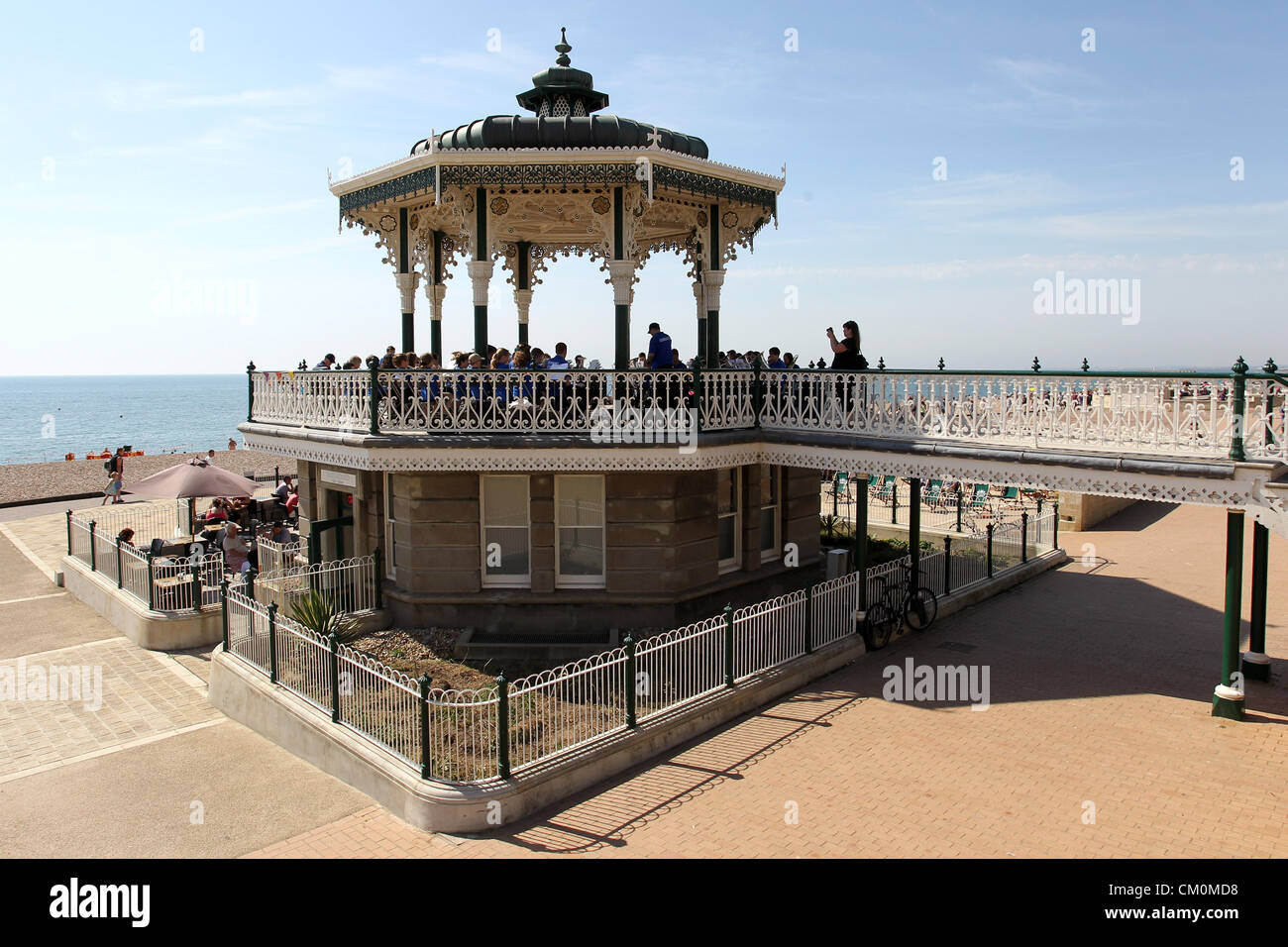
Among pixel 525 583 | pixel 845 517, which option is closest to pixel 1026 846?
pixel 525 583

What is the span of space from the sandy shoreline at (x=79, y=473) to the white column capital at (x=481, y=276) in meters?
20.1

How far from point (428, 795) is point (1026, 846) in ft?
19.5

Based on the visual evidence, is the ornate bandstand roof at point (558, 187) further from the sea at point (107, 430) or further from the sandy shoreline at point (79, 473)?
the sea at point (107, 430)

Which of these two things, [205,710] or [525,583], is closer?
[205,710]

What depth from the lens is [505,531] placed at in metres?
14.8

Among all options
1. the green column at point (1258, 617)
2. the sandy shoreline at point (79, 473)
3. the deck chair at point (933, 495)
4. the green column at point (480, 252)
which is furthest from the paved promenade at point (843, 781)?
the sandy shoreline at point (79, 473)

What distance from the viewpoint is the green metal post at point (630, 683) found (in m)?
10.0

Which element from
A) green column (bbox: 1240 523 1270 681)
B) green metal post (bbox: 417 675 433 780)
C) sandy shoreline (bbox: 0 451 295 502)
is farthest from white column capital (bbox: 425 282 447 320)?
sandy shoreline (bbox: 0 451 295 502)

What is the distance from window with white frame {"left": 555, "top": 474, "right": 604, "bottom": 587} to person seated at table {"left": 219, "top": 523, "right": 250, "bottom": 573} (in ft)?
25.2

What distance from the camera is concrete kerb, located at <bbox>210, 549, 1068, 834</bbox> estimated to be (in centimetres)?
870

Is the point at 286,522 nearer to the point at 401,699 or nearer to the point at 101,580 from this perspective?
the point at 101,580

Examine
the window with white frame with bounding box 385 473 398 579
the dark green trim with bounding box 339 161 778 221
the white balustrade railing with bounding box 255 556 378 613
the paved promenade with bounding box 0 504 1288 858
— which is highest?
the dark green trim with bounding box 339 161 778 221

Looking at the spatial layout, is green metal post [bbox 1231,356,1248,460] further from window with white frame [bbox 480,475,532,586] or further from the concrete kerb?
window with white frame [bbox 480,475,532,586]

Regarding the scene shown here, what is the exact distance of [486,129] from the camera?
14680 millimetres
